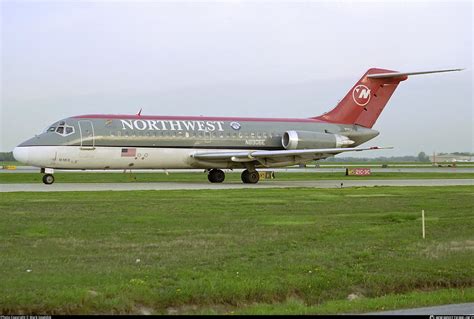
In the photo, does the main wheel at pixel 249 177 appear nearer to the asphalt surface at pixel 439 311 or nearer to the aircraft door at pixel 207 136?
the aircraft door at pixel 207 136

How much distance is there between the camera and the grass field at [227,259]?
9.73 meters

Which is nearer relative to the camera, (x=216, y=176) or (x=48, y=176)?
(x=48, y=176)

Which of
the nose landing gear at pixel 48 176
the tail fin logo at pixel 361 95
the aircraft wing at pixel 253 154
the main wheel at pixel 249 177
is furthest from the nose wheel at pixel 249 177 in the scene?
the nose landing gear at pixel 48 176

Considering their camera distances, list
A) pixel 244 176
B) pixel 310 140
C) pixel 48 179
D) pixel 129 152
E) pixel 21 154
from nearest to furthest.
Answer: pixel 21 154 < pixel 48 179 < pixel 129 152 < pixel 244 176 < pixel 310 140

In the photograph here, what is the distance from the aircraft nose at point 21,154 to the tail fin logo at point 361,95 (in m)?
21.3

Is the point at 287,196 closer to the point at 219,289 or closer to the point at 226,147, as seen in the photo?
the point at 226,147

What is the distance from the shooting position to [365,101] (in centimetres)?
4381

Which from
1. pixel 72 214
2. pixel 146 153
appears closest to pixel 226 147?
pixel 146 153

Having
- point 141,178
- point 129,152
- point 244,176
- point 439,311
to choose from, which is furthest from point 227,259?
point 141,178

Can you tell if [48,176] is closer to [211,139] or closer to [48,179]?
[48,179]

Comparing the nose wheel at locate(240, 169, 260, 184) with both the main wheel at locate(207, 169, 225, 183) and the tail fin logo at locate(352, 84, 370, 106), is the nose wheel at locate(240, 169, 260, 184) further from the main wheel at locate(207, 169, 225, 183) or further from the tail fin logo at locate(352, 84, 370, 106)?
the tail fin logo at locate(352, 84, 370, 106)

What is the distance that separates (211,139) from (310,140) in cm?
636

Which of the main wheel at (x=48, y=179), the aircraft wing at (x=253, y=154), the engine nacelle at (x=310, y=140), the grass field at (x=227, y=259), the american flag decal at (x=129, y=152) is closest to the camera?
the grass field at (x=227, y=259)

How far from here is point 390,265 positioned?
12180mm
